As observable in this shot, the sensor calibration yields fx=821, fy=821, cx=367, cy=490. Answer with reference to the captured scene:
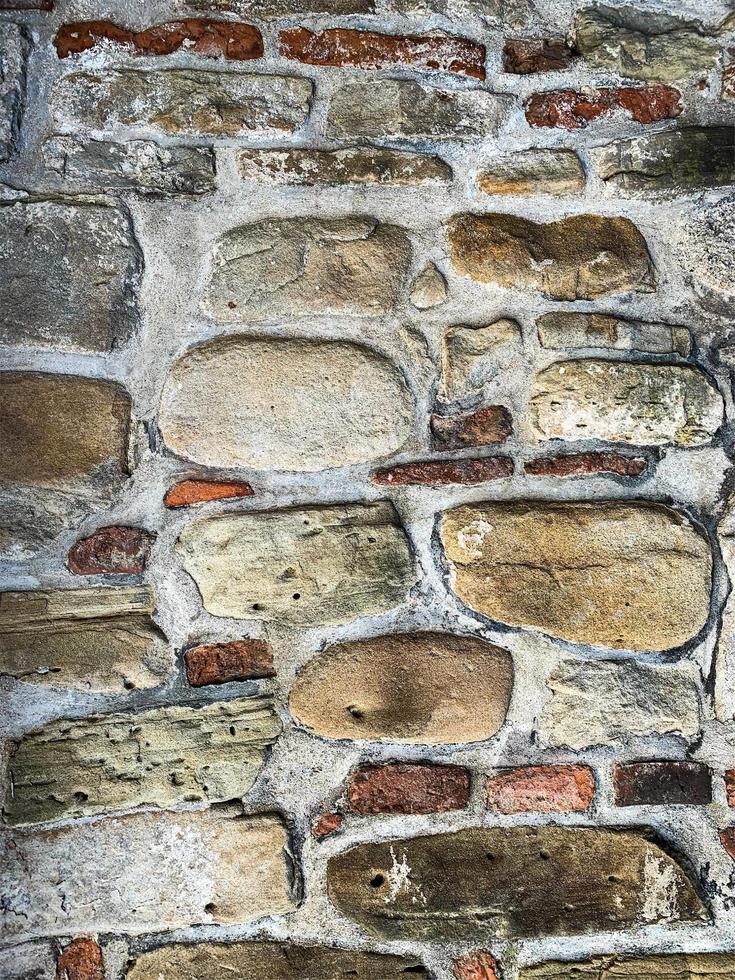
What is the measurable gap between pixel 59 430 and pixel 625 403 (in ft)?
2.76

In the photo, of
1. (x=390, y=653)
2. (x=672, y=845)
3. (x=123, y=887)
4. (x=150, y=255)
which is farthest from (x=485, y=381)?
(x=123, y=887)

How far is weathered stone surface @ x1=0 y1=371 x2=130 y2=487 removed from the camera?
1.20m

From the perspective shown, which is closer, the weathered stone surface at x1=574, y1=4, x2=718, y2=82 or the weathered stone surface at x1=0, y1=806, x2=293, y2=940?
the weathered stone surface at x1=0, y1=806, x2=293, y2=940

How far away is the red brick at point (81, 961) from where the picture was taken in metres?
1.19

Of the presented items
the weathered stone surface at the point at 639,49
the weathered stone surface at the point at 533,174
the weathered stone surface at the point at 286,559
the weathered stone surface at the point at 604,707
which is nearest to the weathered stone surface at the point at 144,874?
the weathered stone surface at the point at 286,559

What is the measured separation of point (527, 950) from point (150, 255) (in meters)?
1.19

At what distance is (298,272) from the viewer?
1234 mm

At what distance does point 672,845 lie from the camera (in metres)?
1.24

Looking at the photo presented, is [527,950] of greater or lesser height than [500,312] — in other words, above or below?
below

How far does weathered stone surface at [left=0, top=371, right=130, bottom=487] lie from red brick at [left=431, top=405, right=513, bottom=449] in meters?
0.47

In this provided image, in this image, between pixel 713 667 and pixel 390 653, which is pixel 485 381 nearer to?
pixel 390 653

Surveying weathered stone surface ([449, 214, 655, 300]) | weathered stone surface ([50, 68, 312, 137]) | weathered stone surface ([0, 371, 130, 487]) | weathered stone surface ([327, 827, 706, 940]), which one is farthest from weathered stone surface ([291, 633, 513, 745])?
weathered stone surface ([50, 68, 312, 137])

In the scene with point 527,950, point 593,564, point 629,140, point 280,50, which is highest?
point 280,50

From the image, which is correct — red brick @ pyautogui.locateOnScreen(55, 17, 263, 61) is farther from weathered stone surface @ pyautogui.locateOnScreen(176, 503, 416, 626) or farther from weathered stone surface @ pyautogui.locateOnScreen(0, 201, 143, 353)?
weathered stone surface @ pyautogui.locateOnScreen(176, 503, 416, 626)
